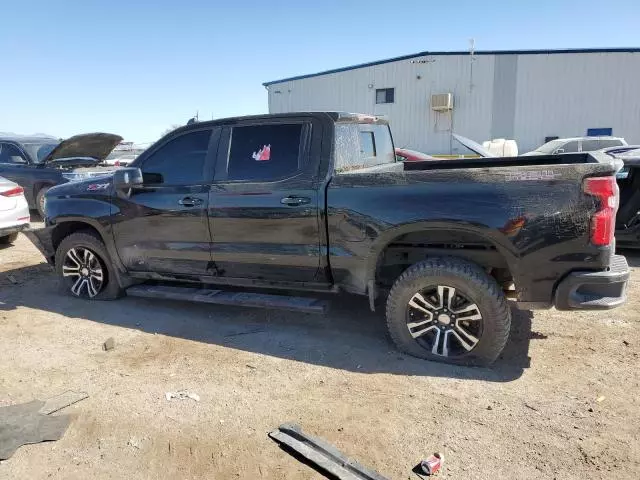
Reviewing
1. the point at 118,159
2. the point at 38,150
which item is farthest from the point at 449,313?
the point at 118,159

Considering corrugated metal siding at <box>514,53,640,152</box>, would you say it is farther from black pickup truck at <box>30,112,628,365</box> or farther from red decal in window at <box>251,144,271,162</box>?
red decal in window at <box>251,144,271,162</box>

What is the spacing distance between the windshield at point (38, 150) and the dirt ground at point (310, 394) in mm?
7306

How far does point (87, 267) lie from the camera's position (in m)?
5.41

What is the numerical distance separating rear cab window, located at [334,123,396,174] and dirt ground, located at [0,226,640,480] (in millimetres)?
1475

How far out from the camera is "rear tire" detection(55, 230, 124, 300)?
17.3 feet

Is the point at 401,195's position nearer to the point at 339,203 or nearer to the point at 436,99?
the point at 339,203

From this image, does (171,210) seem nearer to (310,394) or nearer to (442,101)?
(310,394)

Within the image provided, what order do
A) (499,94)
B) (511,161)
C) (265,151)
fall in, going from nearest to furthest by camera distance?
(265,151), (511,161), (499,94)

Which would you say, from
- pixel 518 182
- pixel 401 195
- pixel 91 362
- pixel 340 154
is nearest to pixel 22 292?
pixel 91 362

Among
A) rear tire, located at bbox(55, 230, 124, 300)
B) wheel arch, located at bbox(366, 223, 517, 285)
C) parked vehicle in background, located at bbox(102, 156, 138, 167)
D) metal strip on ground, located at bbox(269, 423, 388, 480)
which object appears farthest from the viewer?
parked vehicle in background, located at bbox(102, 156, 138, 167)

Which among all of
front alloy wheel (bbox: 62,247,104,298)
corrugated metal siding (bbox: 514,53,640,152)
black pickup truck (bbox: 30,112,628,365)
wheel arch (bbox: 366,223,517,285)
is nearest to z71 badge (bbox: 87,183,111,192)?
black pickup truck (bbox: 30,112,628,365)

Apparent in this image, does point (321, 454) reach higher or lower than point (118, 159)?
lower

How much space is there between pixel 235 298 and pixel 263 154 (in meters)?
1.33

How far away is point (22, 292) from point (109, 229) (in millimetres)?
1873
